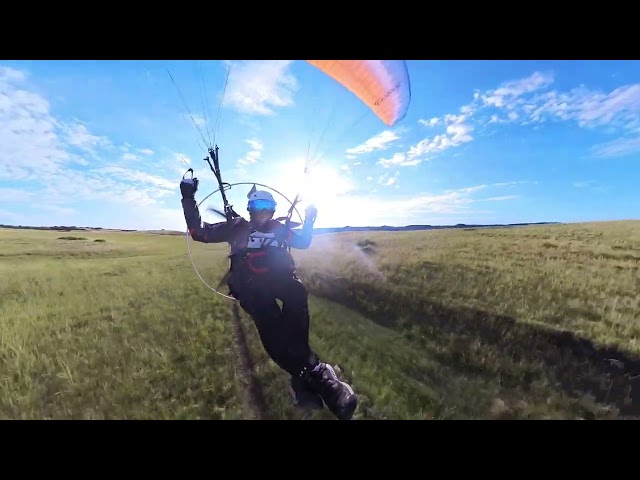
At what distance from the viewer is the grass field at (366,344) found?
5.29m

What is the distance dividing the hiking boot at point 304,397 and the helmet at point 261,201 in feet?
8.55

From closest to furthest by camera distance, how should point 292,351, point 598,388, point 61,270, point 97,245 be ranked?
point 292,351 < point 598,388 < point 61,270 < point 97,245

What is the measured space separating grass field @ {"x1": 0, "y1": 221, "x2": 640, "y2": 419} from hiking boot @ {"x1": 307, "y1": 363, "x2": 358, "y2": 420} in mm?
704


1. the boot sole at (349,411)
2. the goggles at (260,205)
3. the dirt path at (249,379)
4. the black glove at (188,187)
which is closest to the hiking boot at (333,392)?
the boot sole at (349,411)

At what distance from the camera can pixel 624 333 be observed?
7.19 meters

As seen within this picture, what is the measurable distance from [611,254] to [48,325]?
20164mm

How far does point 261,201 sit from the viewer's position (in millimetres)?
5258

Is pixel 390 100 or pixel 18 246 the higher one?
pixel 390 100

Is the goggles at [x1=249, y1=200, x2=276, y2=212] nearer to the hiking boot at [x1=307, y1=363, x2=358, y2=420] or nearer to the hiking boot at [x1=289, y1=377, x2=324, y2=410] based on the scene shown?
the hiking boot at [x1=307, y1=363, x2=358, y2=420]

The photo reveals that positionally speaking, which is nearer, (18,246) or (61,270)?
(61,270)

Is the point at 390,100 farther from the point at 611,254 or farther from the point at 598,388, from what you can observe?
the point at 611,254

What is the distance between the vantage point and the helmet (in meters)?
5.25

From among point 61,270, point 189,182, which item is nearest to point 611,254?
point 189,182
